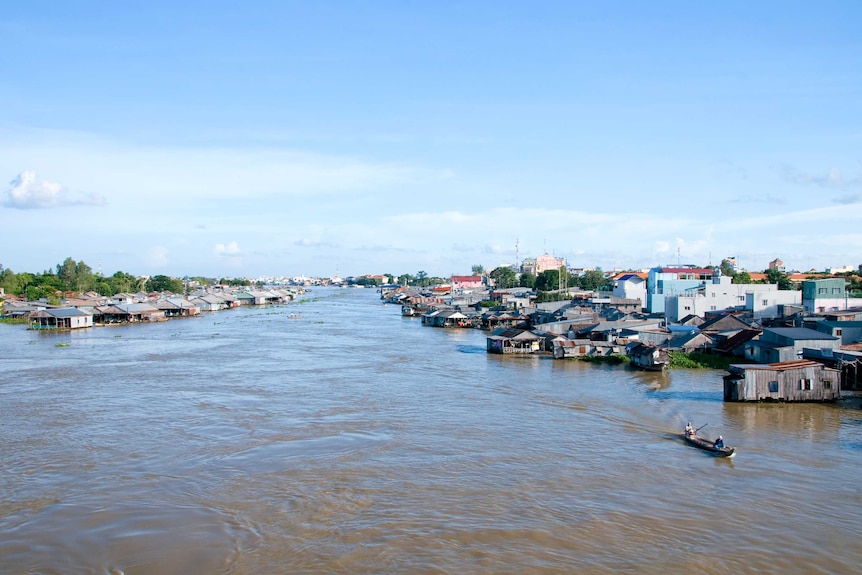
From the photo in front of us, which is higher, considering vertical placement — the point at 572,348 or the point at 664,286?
the point at 664,286

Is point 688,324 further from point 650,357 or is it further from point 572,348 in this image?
point 650,357

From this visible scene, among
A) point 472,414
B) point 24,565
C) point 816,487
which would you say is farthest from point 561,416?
point 24,565

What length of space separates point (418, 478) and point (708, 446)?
386 cm

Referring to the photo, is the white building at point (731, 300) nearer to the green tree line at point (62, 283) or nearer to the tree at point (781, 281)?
the tree at point (781, 281)

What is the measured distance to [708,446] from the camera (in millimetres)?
8352

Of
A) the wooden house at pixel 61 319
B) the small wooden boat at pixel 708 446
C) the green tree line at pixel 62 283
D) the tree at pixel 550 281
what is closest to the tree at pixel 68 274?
the green tree line at pixel 62 283

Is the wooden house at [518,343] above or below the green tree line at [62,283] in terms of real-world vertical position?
below

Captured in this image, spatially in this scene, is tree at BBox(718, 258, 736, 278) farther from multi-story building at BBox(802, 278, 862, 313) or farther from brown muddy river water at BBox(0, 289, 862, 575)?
brown muddy river water at BBox(0, 289, 862, 575)

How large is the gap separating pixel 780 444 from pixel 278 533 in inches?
268

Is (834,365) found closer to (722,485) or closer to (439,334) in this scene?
(722,485)

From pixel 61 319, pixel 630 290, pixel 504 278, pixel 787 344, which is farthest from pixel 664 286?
pixel 504 278

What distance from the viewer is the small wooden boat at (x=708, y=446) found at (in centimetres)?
816

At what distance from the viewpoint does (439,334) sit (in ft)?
84.6

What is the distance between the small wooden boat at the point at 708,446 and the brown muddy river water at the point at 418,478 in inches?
5.5
